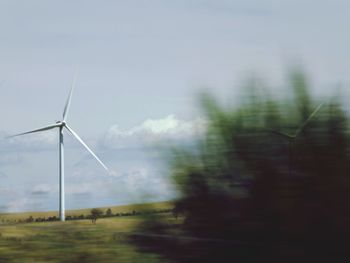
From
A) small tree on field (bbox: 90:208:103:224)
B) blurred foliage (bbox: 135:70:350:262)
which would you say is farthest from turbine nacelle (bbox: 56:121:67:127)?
blurred foliage (bbox: 135:70:350:262)

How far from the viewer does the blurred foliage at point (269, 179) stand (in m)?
11.4

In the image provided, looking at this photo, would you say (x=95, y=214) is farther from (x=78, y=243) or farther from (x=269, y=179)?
(x=269, y=179)

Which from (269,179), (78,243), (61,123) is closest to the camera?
(269,179)

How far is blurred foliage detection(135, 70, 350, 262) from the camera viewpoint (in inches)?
451

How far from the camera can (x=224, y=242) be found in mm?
11906

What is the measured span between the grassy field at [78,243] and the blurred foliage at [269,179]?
747 millimetres

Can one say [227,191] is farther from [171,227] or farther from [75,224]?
[75,224]

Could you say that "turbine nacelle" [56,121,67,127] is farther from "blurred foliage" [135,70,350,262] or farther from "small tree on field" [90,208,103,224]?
"blurred foliage" [135,70,350,262]

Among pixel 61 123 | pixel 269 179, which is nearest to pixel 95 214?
Answer: pixel 269 179

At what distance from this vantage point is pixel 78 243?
559 inches

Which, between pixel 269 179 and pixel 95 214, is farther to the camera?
pixel 95 214

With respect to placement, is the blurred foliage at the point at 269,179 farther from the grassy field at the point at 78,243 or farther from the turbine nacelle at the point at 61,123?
the turbine nacelle at the point at 61,123

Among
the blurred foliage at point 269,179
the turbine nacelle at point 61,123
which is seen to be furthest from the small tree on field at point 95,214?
the turbine nacelle at point 61,123

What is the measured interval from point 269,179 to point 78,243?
352 cm
